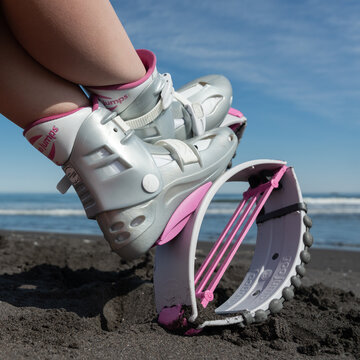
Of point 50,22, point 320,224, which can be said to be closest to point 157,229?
point 50,22

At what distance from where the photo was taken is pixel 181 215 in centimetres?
168

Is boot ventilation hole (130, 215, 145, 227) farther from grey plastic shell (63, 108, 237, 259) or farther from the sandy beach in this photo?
the sandy beach

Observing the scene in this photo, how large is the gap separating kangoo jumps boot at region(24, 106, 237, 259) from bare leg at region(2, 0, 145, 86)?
15cm

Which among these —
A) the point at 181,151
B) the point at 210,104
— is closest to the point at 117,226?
the point at 181,151

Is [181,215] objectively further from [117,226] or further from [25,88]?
[25,88]

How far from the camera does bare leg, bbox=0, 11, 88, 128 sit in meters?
1.40

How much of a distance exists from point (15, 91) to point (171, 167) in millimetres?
605

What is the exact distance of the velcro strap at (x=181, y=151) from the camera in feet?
5.51

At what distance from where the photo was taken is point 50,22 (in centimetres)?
129

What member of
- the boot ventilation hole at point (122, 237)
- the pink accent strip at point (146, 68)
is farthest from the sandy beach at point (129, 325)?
the pink accent strip at point (146, 68)

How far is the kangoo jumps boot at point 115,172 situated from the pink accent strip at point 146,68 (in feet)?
0.28

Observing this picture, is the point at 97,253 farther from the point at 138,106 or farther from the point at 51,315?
the point at 138,106

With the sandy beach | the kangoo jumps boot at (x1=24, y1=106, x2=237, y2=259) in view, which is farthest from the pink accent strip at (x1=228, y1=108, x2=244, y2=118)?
the sandy beach

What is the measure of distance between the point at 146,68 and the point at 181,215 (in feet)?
1.93
